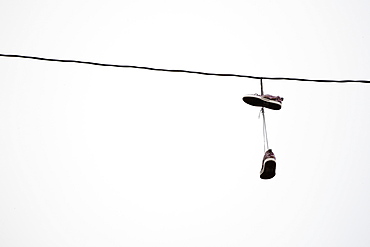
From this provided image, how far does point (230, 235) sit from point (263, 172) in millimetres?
5293

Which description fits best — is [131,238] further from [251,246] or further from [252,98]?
[252,98]

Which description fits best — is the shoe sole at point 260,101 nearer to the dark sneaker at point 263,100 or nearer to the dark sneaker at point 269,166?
the dark sneaker at point 263,100

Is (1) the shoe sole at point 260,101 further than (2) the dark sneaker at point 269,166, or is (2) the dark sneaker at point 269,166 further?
(2) the dark sneaker at point 269,166

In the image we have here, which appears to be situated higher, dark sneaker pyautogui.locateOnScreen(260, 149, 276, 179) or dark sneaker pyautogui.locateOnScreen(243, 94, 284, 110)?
dark sneaker pyautogui.locateOnScreen(243, 94, 284, 110)

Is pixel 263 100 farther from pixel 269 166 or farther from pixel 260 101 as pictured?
pixel 269 166

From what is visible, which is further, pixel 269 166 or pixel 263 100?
pixel 269 166

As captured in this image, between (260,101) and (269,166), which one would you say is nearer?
(260,101)

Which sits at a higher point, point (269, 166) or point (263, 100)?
point (263, 100)

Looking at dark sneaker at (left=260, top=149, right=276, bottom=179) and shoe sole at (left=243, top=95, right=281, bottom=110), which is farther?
dark sneaker at (left=260, top=149, right=276, bottom=179)

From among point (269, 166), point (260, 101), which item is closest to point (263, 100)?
point (260, 101)

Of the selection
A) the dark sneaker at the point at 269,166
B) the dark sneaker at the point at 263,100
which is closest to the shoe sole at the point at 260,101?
the dark sneaker at the point at 263,100

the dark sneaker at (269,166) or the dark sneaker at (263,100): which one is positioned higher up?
the dark sneaker at (263,100)

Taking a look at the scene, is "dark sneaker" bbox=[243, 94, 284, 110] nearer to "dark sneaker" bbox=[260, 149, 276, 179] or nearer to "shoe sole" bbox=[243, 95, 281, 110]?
"shoe sole" bbox=[243, 95, 281, 110]

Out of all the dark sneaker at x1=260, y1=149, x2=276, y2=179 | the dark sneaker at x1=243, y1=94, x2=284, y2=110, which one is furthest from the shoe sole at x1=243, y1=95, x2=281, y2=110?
the dark sneaker at x1=260, y1=149, x2=276, y2=179
